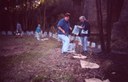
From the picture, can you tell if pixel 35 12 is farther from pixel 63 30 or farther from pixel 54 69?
pixel 54 69

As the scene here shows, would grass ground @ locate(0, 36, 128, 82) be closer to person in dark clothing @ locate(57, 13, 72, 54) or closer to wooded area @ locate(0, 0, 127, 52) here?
person in dark clothing @ locate(57, 13, 72, 54)

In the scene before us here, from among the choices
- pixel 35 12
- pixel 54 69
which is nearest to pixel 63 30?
pixel 54 69

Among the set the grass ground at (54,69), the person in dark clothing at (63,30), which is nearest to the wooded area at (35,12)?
the person in dark clothing at (63,30)

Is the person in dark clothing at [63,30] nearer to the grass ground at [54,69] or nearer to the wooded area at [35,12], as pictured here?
the grass ground at [54,69]

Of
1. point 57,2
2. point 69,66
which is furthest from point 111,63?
point 57,2

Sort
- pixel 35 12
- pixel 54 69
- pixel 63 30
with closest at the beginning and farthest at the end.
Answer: pixel 54 69, pixel 63 30, pixel 35 12

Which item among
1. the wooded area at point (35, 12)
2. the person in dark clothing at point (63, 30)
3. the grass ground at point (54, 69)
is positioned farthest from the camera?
the wooded area at point (35, 12)

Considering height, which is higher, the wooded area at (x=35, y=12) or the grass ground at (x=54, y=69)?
the wooded area at (x=35, y=12)

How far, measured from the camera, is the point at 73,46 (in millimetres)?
13562

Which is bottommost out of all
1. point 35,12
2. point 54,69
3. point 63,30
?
point 54,69

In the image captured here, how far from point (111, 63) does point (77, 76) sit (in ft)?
6.36

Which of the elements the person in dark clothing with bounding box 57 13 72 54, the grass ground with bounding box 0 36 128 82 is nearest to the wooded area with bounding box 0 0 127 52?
the person in dark clothing with bounding box 57 13 72 54

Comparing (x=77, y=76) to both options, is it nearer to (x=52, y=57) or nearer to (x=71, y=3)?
(x=52, y=57)

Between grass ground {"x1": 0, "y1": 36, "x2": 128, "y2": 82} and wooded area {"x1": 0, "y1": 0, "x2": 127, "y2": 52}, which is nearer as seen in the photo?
grass ground {"x1": 0, "y1": 36, "x2": 128, "y2": 82}
